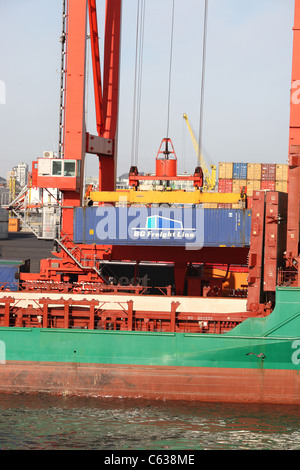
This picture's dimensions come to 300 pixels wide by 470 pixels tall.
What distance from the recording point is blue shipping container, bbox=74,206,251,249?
89.6ft

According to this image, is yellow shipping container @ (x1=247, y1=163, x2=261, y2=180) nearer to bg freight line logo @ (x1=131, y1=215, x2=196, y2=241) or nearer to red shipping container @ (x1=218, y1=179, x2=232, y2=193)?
red shipping container @ (x1=218, y1=179, x2=232, y2=193)

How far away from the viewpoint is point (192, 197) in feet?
93.2

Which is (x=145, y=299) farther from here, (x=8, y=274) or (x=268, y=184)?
(x=268, y=184)

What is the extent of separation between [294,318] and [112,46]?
19394mm

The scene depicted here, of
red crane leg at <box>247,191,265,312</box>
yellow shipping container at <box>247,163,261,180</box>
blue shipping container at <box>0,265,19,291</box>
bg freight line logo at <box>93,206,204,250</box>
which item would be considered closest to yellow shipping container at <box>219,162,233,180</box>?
yellow shipping container at <box>247,163,261,180</box>

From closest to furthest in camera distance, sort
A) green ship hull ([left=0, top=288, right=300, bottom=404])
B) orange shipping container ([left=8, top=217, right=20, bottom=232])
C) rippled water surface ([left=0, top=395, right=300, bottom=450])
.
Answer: rippled water surface ([left=0, top=395, right=300, bottom=450]), green ship hull ([left=0, top=288, right=300, bottom=404]), orange shipping container ([left=8, top=217, right=20, bottom=232])

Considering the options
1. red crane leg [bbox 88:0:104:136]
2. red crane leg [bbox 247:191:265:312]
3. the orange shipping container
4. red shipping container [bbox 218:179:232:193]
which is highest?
red crane leg [bbox 88:0:104:136]

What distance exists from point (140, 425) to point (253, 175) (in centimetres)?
5626

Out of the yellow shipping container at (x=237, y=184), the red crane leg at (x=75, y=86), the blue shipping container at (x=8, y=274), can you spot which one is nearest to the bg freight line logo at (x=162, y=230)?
the red crane leg at (x=75, y=86)

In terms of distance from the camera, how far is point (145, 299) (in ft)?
78.6

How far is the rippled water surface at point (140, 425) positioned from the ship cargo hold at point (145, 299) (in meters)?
0.79

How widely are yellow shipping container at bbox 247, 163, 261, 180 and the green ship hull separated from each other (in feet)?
170
